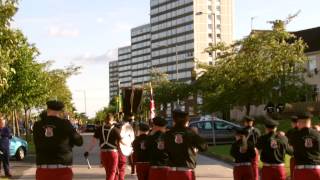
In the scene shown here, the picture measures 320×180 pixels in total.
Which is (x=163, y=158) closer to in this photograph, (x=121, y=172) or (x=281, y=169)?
(x=281, y=169)

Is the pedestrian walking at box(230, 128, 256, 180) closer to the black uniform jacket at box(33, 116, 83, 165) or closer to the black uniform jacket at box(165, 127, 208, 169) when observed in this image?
the black uniform jacket at box(165, 127, 208, 169)

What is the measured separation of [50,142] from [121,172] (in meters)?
6.06

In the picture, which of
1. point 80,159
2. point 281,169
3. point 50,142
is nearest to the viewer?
point 50,142

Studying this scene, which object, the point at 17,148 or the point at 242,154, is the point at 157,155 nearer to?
the point at 242,154

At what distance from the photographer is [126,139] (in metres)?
15.9

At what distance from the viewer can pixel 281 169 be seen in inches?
452

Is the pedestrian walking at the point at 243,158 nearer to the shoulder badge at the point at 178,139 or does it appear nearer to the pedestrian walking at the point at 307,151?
the pedestrian walking at the point at 307,151

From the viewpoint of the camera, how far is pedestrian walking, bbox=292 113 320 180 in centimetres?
990

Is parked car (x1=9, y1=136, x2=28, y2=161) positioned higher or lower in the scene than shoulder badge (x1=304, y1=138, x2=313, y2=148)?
lower

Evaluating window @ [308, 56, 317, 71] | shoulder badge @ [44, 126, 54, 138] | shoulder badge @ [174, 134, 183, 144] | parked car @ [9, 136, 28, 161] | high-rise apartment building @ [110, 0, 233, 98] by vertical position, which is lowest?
parked car @ [9, 136, 28, 161]

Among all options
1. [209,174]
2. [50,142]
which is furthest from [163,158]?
[209,174]

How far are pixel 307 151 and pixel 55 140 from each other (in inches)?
145

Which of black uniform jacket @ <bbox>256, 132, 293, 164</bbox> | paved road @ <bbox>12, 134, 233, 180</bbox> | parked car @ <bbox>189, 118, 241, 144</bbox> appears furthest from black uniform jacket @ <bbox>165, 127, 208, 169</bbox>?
parked car @ <bbox>189, 118, 241, 144</bbox>

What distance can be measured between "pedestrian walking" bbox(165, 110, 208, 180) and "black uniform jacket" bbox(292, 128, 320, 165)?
1.44 meters
